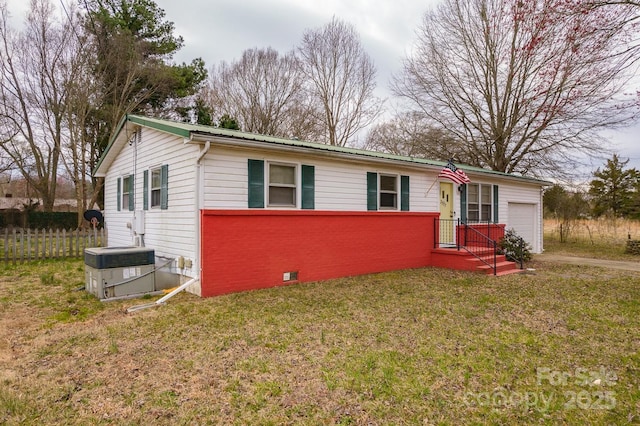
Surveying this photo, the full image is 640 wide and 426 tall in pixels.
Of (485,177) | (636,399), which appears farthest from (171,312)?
(485,177)

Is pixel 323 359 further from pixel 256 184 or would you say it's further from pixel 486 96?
pixel 486 96

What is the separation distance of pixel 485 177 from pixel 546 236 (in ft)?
36.6

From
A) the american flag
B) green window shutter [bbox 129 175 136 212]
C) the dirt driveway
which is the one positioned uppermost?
the american flag

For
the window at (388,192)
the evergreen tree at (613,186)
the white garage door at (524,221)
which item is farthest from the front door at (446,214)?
the evergreen tree at (613,186)

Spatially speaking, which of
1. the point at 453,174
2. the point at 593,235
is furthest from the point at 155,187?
the point at 593,235

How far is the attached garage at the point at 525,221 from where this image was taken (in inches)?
559

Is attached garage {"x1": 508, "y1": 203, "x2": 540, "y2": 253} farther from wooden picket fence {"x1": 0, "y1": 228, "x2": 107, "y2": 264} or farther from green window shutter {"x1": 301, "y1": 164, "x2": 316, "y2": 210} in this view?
wooden picket fence {"x1": 0, "y1": 228, "x2": 107, "y2": 264}

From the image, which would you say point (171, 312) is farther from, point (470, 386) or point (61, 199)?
point (61, 199)

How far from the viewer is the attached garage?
14.2 metres

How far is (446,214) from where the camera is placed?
37.3ft

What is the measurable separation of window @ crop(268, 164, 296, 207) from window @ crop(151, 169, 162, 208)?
287cm

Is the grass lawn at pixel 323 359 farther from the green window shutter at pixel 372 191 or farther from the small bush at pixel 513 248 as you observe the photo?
the small bush at pixel 513 248

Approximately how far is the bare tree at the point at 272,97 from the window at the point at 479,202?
13.6m

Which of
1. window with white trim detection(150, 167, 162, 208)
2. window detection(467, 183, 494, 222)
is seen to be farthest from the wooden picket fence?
window detection(467, 183, 494, 222)
